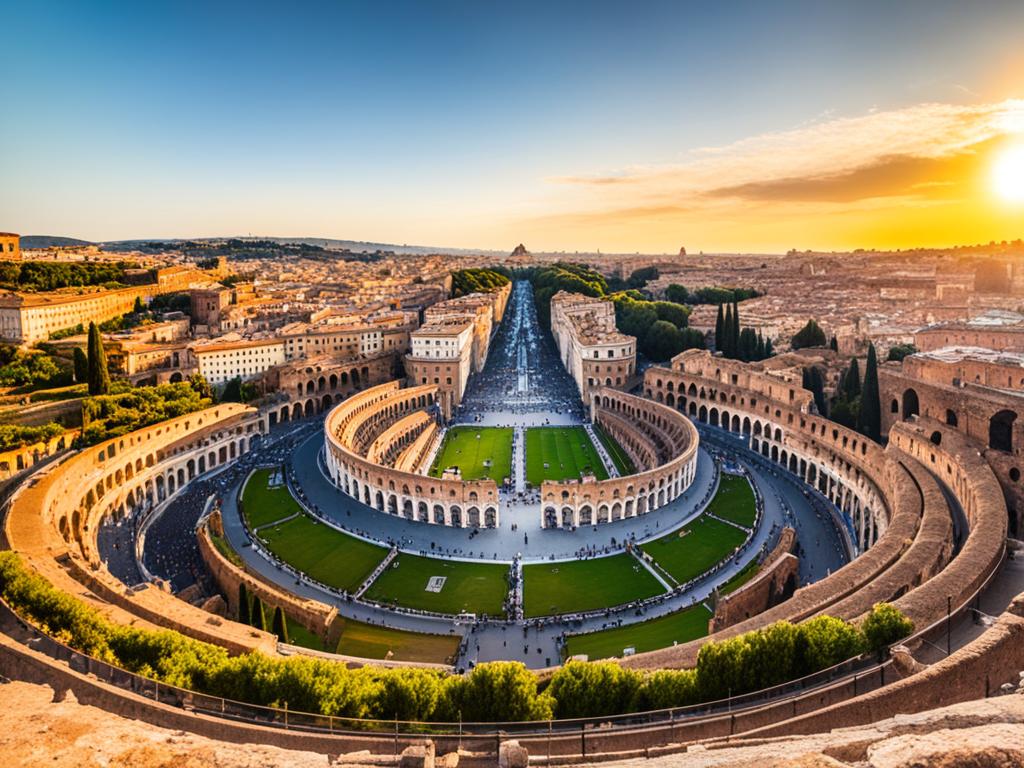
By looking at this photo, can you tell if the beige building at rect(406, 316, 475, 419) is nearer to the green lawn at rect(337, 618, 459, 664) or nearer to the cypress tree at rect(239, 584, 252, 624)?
the green lawn at rect(337, 618, 459, 664)

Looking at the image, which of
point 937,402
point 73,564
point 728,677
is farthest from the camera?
point 937,402

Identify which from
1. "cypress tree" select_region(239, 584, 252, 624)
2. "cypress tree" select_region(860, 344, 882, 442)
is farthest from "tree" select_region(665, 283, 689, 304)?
"cypress tree" select_region(239, 584, 252, 624)

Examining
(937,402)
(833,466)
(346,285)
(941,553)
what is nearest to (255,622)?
(941,553)

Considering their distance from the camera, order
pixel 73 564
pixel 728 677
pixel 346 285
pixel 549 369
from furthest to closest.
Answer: pixel 346 285 < pixel 549 369 < pixel 73 564 < pixel 728 677

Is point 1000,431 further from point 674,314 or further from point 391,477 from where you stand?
point 674,314

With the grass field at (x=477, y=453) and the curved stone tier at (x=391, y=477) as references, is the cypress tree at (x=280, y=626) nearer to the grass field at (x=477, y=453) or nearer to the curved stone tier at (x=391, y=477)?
the curved stone tier at (x=391, y=477)

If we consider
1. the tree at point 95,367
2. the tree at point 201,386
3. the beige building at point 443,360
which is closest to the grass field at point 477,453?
the beige building at point 443,360

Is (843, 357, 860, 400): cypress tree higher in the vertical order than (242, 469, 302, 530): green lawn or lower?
higher

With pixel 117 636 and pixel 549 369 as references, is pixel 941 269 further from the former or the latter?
pixel 117 636
